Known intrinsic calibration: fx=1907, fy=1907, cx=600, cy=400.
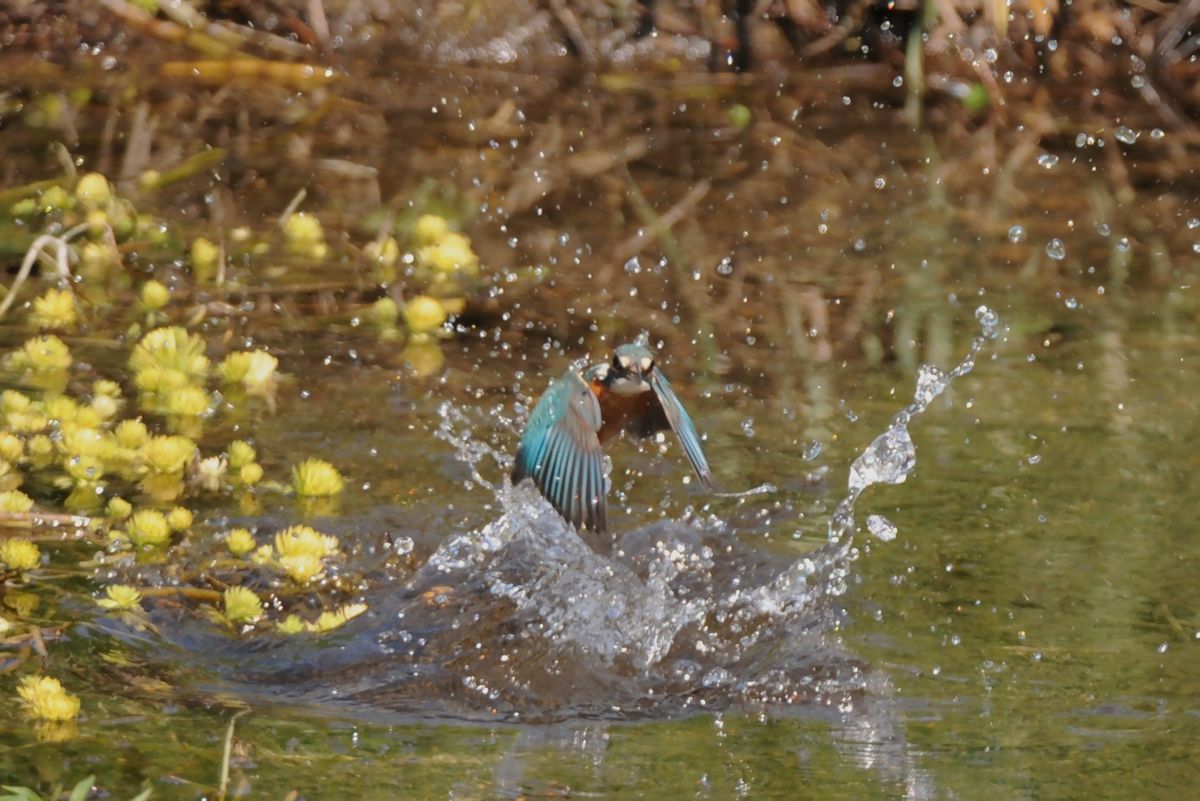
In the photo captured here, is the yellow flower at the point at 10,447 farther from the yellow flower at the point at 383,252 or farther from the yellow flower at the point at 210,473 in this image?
the yellow flower at the point at 383,252

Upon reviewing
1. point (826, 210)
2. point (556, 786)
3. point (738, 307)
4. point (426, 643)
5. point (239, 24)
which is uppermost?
point (239, 24)

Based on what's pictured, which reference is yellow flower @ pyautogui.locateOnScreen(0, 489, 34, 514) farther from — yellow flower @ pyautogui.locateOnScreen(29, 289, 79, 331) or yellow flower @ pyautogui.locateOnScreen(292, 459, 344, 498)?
yellow flower @ pyautogui.locateOnScreen(29, 289, 79, 331)

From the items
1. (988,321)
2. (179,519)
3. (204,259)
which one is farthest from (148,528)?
(988,321)

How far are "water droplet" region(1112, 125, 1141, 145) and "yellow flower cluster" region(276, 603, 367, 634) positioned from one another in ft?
14.1

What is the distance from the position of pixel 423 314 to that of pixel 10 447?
3.96 ft

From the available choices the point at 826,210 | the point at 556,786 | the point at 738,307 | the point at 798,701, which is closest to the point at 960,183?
the point at 826,210

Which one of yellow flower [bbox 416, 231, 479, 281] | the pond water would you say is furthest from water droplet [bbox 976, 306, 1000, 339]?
yellow flower [bbox 416, 231, 479, 281]

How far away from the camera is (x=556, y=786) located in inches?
99.7

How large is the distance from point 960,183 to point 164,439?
3.29 m

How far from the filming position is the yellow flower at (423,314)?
4.50 metres

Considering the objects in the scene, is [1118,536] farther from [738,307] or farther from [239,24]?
[239,24]

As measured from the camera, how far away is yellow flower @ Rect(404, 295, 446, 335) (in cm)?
450

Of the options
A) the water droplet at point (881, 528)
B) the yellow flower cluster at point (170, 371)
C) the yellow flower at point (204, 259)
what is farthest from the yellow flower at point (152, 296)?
the water droplet at point (881, 528)

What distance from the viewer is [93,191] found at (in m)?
4.91
